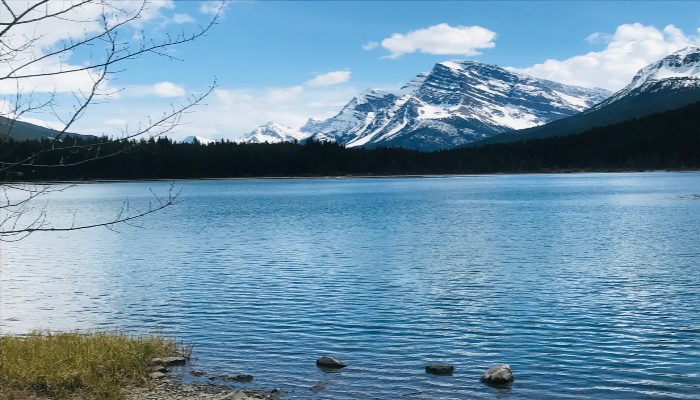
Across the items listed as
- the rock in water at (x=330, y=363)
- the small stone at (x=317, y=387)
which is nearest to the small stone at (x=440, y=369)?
the rock in water at (x=330, y=363)

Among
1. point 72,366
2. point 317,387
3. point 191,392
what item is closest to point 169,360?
point 191,392

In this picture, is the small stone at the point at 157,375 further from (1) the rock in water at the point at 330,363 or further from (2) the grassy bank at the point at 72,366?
(1) the rock in water at the point at 330,363

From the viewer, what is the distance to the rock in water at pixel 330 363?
23.5 m

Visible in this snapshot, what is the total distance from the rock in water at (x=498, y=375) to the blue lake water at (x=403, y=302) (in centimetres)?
32

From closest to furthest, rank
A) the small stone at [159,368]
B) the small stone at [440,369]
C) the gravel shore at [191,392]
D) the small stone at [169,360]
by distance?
1. the gravel shore at [191,392]
2. the small stone at [159,368]
3. the small stone at [440,369]
4. the small stone at [169,360]

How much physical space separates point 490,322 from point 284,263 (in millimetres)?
25538

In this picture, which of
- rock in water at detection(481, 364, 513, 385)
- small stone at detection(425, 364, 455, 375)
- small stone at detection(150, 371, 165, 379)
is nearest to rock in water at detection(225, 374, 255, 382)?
small stone at detection(150, 371, 165, 379)

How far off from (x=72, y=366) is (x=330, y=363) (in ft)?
28.1

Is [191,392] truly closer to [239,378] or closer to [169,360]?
[239,378]

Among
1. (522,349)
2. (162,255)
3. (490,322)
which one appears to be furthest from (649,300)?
(162,255)

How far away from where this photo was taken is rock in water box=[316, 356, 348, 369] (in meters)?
23.5

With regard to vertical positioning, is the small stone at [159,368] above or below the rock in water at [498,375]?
below

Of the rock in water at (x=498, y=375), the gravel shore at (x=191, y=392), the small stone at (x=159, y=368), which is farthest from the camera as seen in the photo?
the small stone at (x=159, y=368)

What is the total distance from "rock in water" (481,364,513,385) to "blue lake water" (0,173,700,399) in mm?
324
